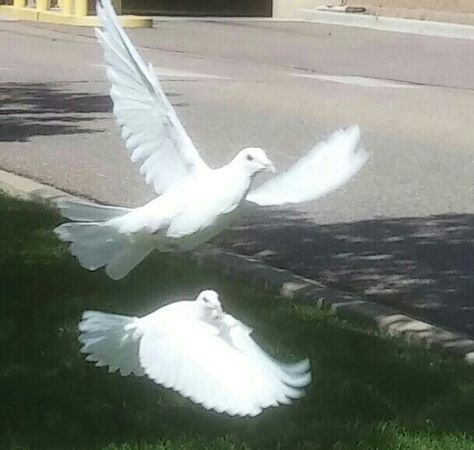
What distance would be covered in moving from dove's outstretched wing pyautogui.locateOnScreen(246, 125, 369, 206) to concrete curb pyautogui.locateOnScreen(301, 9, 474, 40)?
80.2 ft

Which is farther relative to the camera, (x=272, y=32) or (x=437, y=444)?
(x=272, y=32)

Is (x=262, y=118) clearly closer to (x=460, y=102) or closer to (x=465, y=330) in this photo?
(x=460, y=102)

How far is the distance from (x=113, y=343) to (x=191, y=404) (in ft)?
9.54

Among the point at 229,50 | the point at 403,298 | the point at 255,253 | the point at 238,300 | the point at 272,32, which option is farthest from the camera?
the point at 272,32

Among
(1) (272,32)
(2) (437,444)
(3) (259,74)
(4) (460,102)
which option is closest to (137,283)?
(2) (437,444)

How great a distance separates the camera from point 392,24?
90.9 feet

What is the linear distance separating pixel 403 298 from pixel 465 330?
0.56 m

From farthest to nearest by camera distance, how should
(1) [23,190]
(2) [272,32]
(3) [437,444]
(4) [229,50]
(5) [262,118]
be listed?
1. (2) [272,32]
2. (4) [229,50]
3. (5) [262,118]
4. (1) [23,190]
5. (3) [437,444]

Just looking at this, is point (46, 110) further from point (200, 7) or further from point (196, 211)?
point (200, 7)

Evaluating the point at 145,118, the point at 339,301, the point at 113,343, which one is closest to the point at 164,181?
the point at 145,118

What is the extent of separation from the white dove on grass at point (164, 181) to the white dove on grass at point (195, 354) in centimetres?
7

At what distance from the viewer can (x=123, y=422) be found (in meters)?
4.36

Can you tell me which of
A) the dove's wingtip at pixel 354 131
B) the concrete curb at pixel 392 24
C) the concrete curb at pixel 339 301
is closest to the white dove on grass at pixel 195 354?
the dove's wingtip at pixel 354 131

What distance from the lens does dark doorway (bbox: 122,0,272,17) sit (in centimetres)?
3081
